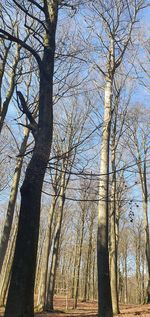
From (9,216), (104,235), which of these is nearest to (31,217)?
(104,235)

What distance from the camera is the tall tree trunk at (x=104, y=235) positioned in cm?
619

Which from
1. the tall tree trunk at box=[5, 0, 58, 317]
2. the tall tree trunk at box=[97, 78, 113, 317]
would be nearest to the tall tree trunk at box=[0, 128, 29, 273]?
the tall tree trunk at box=[97, 78, 113, 317]

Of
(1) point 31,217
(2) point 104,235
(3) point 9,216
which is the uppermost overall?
(3) point 9,216

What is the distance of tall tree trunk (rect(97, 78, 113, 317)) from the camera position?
6.19m

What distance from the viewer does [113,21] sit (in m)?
9.25

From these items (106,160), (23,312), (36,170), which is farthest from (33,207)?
(106,160)

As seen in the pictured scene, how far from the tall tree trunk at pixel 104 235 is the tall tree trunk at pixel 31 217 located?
4.72 ft

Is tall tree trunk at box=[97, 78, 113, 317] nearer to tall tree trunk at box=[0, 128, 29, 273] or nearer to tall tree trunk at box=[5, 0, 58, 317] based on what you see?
tall tree trunk at box=[5, 0, 58, 317]

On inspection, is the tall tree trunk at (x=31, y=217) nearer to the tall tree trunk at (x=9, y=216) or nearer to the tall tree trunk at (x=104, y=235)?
the tall tree trunk at (x=104, y=235)

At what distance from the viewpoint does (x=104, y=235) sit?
23.2 feet

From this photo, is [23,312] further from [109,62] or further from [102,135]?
[109,62]

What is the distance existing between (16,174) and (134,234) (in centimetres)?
2153

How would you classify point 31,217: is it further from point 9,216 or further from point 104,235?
point 9,216

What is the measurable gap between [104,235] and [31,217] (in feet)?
12.1
